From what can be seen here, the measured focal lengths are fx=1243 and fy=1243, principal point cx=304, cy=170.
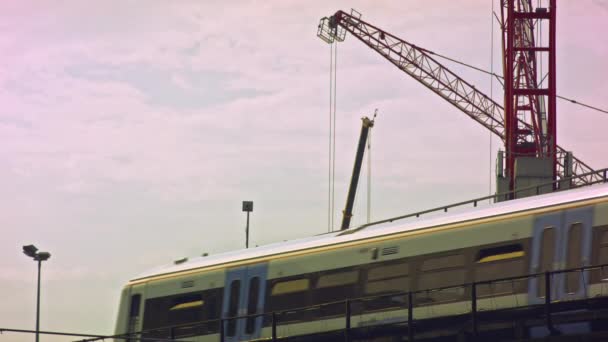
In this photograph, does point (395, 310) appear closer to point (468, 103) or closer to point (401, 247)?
point (401, 247)

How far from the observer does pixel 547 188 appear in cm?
7225

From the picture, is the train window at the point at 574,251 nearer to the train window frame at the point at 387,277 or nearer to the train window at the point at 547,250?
the train window at the point at 547,250

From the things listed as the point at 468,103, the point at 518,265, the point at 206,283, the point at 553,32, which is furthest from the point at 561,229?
the point at 468,103

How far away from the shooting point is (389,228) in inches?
1220

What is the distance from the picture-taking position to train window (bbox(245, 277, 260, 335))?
3319 cm

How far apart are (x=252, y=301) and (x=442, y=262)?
6.31 m

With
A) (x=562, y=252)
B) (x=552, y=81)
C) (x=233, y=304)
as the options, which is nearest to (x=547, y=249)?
(x=562, y=252)

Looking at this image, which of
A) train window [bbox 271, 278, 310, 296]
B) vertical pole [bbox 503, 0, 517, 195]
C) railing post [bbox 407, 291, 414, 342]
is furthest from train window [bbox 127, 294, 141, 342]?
vertical pole [bbox 503, 0, 517, 195]

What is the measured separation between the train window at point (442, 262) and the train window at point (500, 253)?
517 mm

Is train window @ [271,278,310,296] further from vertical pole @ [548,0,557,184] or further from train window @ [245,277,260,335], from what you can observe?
vertical pole @ [548,0,557,184]

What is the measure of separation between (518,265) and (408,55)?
291 feet

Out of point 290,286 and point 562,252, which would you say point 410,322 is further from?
point 290,286

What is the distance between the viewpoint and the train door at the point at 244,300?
109 feet

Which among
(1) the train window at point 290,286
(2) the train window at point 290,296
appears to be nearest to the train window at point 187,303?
(2) the train window at point 290,296
